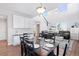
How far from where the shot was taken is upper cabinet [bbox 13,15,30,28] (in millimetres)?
1692

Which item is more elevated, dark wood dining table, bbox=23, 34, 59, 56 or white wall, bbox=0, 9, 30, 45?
white wall, bbox=0, 9, 30, 45

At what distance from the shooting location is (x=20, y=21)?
1.72 m

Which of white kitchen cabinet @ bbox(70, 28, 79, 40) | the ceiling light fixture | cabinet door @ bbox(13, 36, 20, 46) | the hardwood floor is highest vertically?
the ceiling light fixture

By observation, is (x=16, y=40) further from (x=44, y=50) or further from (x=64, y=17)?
(x=64, y=17)

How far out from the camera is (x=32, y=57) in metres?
1.72

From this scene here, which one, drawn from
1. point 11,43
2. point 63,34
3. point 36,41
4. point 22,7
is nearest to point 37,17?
point 22,7

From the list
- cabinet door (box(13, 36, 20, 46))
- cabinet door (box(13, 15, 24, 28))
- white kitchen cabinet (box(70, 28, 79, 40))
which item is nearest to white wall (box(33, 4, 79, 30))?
white kitchen cabinet (box(70, 28, 79, 40))

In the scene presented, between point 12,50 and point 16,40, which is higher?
point 16,40

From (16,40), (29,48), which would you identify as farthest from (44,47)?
(16,40)

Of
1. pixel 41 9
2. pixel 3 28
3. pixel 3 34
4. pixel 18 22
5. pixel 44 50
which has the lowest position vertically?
pixel 44 50

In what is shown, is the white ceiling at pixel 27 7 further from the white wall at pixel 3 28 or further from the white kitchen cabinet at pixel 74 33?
the white kitchen cabinet at pixel 74 33

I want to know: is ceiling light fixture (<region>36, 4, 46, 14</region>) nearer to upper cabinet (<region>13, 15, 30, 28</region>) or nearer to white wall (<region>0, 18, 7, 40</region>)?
upper cabinet (<region>13, 15, 30, 28</region>)

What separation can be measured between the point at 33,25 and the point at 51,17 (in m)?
0.35

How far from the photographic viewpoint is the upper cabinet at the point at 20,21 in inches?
66.6
